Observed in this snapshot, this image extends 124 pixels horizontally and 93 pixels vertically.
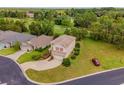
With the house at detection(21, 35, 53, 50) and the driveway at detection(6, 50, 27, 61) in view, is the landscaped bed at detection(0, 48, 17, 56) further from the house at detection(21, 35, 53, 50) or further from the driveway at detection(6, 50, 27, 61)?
the house at detection(21, 35, 53, 50)

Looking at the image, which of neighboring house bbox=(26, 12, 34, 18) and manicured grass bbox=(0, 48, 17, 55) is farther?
neighboring house bbox=(26, 12, 34, 18)

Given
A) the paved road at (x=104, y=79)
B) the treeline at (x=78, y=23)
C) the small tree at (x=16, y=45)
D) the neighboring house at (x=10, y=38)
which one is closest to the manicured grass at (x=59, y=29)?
the treeline at (x=78, y=23)

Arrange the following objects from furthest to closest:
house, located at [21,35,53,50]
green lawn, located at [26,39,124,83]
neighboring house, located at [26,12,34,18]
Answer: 1. neighboring house, located at [26,12,34,18]
2. house, located at [21,35,53,50]
3. green lawn, located at [26,39,124,83]

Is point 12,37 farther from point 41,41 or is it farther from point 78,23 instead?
point 78,23

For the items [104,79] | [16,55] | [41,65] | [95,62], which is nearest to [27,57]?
[16,55]

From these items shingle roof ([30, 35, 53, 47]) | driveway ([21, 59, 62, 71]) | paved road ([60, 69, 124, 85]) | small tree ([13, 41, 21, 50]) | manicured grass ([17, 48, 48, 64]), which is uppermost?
shingle roof ([30, 35, 53, 47])

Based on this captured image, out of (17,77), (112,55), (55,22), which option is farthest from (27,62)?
(112,55)

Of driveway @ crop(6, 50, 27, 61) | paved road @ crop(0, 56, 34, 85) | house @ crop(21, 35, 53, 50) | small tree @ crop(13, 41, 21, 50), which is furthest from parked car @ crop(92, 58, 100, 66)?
small tree @ crop(13, 41, 21, 50)
